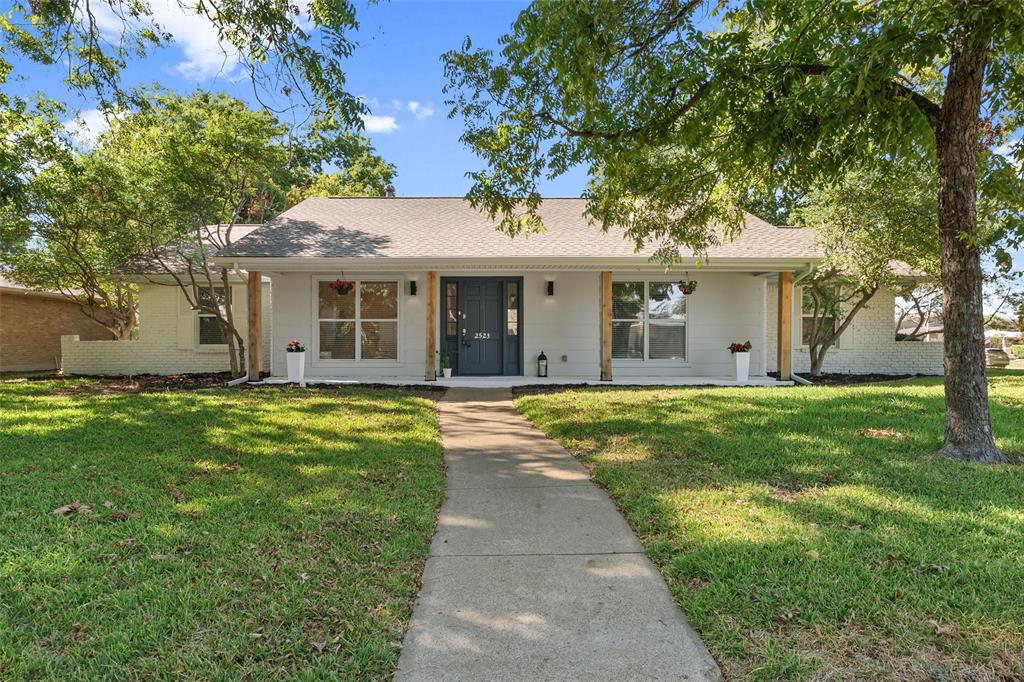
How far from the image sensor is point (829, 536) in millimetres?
3414

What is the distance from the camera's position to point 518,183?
702cm

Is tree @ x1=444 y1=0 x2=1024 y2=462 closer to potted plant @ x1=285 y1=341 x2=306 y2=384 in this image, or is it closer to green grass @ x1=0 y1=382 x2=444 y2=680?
green grass @ x1=0 y1=382 x2=444 y2=680

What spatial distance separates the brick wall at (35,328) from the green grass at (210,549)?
13981 mm

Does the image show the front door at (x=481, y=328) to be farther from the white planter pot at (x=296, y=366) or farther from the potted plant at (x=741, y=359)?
the potted plant at (x=741, y=359)

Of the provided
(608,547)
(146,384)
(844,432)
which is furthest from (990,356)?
(146,384)

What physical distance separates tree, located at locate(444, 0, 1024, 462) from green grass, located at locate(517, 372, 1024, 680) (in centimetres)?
121

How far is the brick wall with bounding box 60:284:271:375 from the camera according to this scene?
14070mm

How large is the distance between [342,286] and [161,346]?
558cm

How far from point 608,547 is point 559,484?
137 cm

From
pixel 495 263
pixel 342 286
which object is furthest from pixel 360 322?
pixel 495 263

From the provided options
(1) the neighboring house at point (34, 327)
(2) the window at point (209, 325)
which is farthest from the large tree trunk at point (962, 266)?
(1) the neighboring house at point (34, 327)

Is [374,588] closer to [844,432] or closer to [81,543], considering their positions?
[81,543]

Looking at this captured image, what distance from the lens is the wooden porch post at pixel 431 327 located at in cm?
1120

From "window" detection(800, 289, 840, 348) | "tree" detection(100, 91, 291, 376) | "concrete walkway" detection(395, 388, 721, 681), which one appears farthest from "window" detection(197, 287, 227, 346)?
"window" detection(800, 289, 840, 348)
